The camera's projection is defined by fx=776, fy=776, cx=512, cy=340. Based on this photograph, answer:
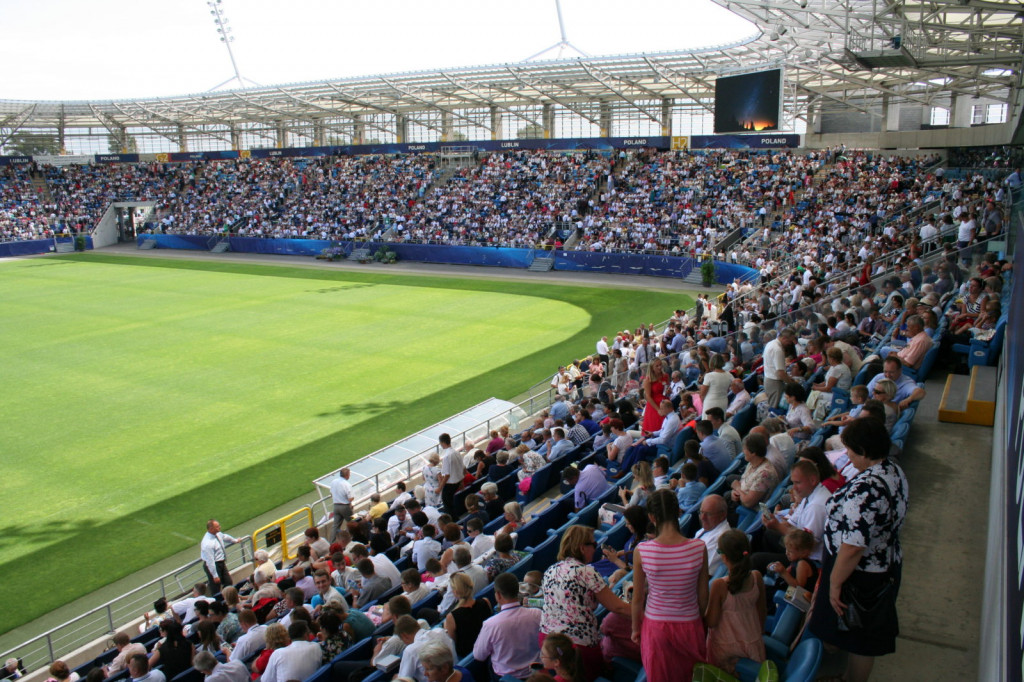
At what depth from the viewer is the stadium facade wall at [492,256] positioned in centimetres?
3781

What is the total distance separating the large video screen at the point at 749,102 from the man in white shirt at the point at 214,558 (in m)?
31.6

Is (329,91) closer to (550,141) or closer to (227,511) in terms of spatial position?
(550,141)

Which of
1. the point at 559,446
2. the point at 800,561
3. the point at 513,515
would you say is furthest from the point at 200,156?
the point at 800,561

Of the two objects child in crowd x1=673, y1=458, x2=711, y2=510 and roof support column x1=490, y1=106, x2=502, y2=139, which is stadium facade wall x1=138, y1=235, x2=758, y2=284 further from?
child in crowd x1=673, y1=458, x2=711, y2=510

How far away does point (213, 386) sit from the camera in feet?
69.1

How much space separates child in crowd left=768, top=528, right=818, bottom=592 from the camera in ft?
16.3

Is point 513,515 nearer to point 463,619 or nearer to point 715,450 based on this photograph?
point 715,450

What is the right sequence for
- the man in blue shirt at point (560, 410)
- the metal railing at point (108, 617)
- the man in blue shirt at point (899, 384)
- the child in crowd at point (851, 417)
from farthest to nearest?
the man in blue shirt at point (560, 410) < the metal railing at point (108, 617) < the man in blue shirt at point (899, 384) < the child in crowd at point (851, 417)

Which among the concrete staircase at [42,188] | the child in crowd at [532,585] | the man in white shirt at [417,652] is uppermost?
the concrete staircase at [42,188]

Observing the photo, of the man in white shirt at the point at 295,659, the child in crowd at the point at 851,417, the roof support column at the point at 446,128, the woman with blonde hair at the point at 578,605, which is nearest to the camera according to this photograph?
the woman with blonde hair at the point at 578,605

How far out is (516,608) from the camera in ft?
17.2

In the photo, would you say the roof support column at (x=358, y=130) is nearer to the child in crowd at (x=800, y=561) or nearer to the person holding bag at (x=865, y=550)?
the child in crowd at (x=800, y=561)

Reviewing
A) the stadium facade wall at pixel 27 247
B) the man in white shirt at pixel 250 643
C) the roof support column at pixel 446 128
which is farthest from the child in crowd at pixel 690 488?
the stadium facade wall at pixel 27 247

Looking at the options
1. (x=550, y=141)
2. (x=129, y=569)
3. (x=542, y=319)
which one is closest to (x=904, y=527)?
(x=129, y=569)
